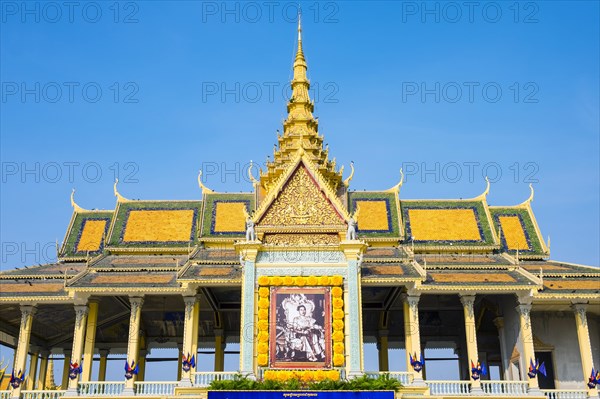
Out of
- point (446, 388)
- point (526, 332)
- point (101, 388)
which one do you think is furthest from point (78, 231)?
point (526, 332)

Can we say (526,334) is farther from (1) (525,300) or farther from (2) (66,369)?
(2) (66,369)

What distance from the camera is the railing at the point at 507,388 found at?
26559 mm

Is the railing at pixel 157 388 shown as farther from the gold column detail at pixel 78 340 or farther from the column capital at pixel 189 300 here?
the column capital at pixel 189 300

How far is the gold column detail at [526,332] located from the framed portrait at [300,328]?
848 cm

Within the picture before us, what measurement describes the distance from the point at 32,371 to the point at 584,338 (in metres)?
25.6

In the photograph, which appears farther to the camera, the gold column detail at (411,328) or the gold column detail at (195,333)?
the gold column detail at (195,333)

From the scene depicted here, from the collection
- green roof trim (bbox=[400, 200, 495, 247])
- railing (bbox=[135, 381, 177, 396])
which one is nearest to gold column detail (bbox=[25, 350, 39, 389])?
railing (bbox=[135, 381, 177, 396])

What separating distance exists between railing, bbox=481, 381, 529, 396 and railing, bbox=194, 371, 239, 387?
996cm

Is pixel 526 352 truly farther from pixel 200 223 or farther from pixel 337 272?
pixel 200 223

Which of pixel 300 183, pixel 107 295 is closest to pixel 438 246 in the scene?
pixel 300 183

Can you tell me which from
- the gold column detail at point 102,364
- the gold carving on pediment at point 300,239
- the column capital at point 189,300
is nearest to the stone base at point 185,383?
the column capital at point 189,300

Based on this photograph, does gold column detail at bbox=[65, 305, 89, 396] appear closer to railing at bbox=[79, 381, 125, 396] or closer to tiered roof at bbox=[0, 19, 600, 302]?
railing at bbox=[79, 381, 125, 396]

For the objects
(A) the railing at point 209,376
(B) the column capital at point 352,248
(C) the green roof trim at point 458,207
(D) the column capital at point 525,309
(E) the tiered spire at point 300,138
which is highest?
(E) the tiered spire at point 300,138

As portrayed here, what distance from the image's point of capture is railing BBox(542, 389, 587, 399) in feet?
88.8
